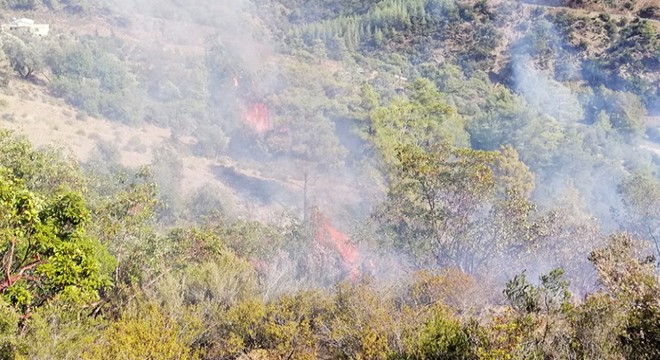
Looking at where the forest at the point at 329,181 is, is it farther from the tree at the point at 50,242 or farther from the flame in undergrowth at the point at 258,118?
the flame in undergrowth at the point at 258,118

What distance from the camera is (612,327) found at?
273 inches

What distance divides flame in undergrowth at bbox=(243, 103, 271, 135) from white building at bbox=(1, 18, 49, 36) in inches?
724

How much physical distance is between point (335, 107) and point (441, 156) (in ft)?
55.1

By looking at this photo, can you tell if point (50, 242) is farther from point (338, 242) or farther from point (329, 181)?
point (329, 181)

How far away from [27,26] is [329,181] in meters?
29.4

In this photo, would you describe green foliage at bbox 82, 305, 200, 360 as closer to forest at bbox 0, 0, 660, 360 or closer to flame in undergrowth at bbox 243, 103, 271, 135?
forest at bbox 0, 0, 660, 360

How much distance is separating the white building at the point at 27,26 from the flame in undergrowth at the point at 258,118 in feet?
→ 60.3

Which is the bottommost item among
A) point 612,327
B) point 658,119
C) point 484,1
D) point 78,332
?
point 658,119

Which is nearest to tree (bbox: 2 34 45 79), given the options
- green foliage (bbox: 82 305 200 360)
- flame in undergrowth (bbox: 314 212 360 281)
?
flame in undergrowth (bbox: 314 212 360 281)

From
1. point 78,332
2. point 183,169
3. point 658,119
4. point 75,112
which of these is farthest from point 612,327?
point 658,119

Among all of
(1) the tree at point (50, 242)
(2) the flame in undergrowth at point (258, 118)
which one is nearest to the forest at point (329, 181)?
(1) the tree at point (50, 242)

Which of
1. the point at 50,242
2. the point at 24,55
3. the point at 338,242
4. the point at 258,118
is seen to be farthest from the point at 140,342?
the point at 24,55

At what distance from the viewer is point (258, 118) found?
34.6 meters

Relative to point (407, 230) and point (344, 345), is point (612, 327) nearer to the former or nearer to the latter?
point (344, 345)
